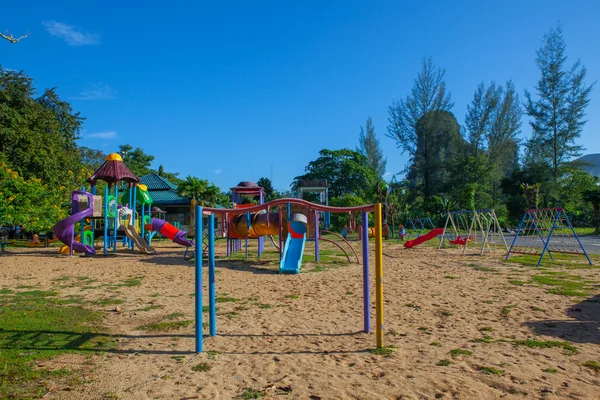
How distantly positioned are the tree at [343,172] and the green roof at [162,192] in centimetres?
1748

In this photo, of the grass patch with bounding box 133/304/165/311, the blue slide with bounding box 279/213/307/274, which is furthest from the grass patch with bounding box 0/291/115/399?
the blue slide with bounding box 279/213/307/274

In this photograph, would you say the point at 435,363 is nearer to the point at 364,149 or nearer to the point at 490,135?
the point at 490,135

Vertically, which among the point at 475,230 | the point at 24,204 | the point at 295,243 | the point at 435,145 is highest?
the point at 435,145

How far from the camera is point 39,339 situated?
4.79 m

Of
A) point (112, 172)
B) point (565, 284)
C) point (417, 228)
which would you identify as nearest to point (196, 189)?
point (112, 172)

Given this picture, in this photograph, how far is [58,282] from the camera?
9.47 m

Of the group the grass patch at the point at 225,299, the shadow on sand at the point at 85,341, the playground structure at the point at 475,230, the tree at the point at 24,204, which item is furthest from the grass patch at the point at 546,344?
the tree at the point at 24,204

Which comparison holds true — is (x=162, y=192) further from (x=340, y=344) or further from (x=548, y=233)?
(x=340, y=344)

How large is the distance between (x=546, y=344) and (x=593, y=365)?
69 cm

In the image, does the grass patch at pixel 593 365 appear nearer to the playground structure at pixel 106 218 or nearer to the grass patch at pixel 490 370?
the grass patch at pixel 490 370

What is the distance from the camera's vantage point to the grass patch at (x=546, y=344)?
4.42 metres

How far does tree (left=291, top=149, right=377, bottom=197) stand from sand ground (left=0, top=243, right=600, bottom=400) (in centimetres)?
4422

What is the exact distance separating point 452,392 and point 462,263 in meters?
10.4

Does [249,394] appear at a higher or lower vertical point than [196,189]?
lower
